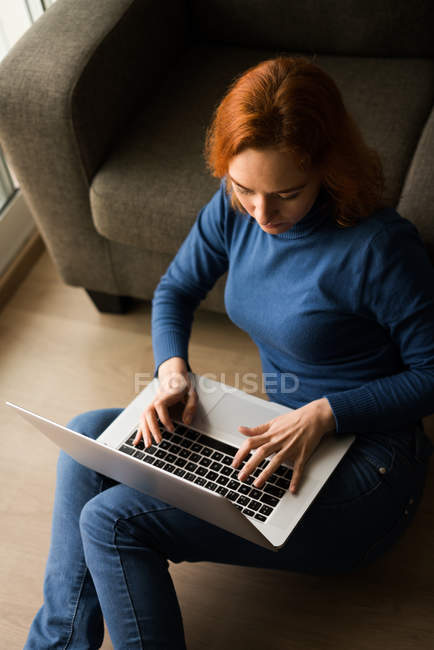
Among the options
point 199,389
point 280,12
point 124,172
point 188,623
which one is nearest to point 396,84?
point 280,12

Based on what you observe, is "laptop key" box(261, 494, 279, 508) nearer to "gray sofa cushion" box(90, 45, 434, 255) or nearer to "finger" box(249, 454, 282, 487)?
"finger" box(249, 454, 282, 487)

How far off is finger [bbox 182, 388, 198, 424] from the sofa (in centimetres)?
48

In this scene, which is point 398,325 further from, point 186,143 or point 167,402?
point 186,143

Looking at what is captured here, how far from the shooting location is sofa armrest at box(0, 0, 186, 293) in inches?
54.9

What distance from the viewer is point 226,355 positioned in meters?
1.73

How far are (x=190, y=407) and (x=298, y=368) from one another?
210 mm

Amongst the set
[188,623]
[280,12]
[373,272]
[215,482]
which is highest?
[280,12]

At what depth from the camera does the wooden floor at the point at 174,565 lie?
3.98ft

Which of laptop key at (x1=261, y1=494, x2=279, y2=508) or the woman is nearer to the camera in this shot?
the woman

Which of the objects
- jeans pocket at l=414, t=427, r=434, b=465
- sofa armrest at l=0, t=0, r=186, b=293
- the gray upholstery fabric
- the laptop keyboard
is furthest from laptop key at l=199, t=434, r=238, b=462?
the gray upholstery fabric

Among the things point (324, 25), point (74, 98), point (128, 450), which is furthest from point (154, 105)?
point (128, 450)

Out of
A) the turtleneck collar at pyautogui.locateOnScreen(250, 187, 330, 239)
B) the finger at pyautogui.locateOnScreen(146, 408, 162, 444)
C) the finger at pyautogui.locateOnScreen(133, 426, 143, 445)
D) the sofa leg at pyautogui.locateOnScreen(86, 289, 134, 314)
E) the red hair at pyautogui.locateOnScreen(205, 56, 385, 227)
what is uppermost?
the red hair at pyautogui.locateOnScreen(205, 56, 385, 227)

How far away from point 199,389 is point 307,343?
23 cm

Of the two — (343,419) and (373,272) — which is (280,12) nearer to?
(373,272)
